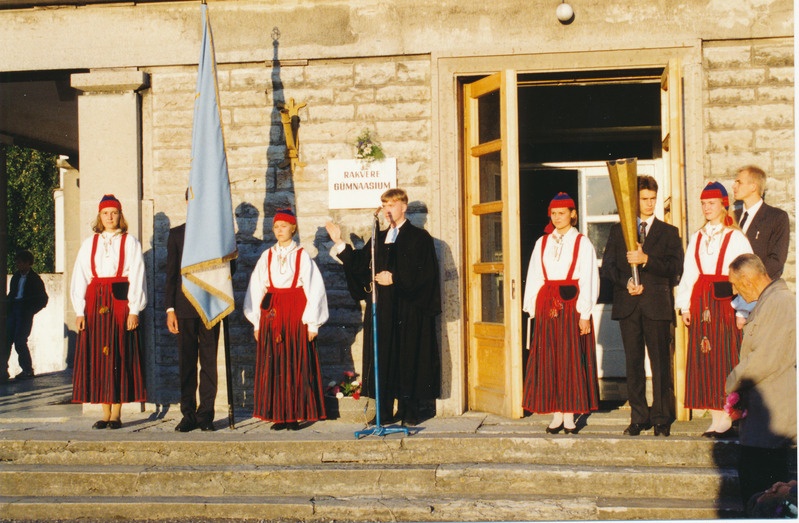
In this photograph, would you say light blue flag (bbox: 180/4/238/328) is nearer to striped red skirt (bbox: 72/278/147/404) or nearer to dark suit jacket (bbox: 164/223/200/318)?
dark suit jacket (bbox: 164/223/200/318)

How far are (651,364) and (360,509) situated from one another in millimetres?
2528

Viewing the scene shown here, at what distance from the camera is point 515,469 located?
24.4ft

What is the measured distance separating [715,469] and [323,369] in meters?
3.53

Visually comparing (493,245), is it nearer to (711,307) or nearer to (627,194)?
(627,194)

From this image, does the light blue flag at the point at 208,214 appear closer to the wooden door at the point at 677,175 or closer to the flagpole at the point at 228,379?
the flagpole at the point at 228,379

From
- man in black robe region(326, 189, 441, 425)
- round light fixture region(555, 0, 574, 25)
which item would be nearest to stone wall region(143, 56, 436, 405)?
man in black robe region(326, 189, 441, 425)

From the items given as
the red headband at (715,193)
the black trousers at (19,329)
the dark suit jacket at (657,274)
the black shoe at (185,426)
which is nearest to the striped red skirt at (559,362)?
the dark suit jacket at (657,274)

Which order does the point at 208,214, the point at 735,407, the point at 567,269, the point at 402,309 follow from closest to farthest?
the point at 735,407 → the point at 567,269 → the point at 208,214 → the point at 402,309

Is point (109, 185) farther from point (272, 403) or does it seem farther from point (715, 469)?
point (715, 469)

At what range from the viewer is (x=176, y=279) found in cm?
897

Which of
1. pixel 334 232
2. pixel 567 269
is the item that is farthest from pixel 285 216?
pixel 567 269

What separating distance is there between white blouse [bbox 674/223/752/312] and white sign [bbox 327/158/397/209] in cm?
261

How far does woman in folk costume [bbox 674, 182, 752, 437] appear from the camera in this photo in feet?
25.8

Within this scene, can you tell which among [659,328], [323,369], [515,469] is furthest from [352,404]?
[659,328]
